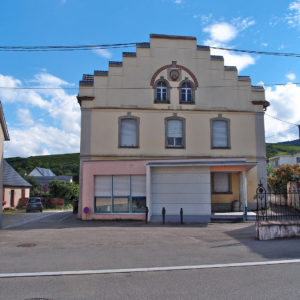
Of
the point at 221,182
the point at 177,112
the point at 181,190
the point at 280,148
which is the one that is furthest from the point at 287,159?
the point at 181,190

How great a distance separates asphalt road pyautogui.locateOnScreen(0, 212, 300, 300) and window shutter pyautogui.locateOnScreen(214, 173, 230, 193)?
26.8ft

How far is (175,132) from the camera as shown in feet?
76.4

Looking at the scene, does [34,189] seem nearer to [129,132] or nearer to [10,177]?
[10,177]

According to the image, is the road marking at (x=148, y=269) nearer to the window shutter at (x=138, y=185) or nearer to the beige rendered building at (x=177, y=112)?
the window shutter at (x=138, y=185)

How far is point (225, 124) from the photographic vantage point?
23.7 meters

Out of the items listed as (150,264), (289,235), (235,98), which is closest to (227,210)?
(235,98)

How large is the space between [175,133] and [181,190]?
4.81 meters

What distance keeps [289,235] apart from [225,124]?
11.9m

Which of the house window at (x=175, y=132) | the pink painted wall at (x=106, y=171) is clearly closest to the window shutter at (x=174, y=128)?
the house window at (x=175, y=132)

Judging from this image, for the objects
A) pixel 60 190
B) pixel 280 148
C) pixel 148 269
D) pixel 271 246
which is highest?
pixel 280 148

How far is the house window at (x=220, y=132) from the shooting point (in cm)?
2348

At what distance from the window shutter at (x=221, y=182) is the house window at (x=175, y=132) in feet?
9.95

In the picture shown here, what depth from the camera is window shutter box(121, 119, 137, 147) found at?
22.8 meters

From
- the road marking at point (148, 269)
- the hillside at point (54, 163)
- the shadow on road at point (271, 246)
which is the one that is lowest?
the road marking at point (148, 269)
